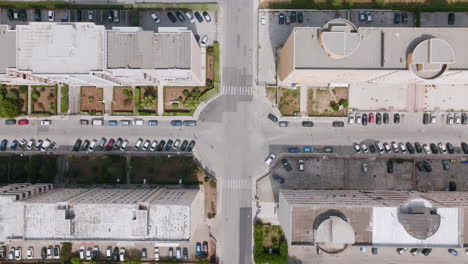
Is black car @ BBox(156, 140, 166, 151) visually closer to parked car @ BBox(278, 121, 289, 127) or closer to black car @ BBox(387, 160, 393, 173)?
parked car @ BBox(278, 121, 289, 127)

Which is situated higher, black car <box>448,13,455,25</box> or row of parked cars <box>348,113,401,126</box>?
black car <box>448,13,455,25</box>

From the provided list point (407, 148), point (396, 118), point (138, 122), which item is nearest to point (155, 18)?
point (138, 122)

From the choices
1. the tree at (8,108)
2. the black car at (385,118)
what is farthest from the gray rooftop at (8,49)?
the black car at (385,118)

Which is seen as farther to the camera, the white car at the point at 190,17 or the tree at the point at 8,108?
the white car at the point at 190,17

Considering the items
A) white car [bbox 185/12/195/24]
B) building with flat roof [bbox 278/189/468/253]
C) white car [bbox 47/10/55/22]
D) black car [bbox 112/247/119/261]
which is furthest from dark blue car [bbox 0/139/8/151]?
building with flat roof [bbox 278/189/468/253]

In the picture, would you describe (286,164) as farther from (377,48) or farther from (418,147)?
(377,48)

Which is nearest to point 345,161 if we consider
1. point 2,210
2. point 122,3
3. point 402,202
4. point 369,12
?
point 402,202

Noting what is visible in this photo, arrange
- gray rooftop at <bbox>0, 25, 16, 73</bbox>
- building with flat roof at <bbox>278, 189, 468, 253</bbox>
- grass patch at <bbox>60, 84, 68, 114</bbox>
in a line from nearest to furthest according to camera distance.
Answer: building with flat roof at <bbox>278, 189, 468, 253</bbox>
gray rooftop at <bbox>0, 25, 16, 73</bbox>
grass patch at <bbox>60, 84, 68, 114</bbox>

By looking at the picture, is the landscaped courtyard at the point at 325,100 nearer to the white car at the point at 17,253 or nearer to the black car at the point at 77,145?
the black car at the point at 77,145
